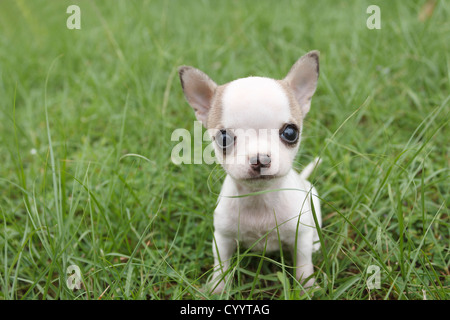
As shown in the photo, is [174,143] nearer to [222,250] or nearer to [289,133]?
[222,250]

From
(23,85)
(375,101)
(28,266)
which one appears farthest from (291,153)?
(23,85)

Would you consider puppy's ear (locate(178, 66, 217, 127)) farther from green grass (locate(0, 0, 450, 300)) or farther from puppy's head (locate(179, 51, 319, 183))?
green grass (locate(0, 0, 450, 300))

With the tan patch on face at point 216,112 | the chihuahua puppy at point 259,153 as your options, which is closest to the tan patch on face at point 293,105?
the chihuahua puppy at point 259,153

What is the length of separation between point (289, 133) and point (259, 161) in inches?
10.9

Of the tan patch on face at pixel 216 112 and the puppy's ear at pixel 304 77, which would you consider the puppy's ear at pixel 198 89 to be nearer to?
the tan patch on face at pixel 216 112

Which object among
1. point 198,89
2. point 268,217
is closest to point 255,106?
point 198,89

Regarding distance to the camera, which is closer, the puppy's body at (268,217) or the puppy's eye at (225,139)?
the puppy's eye at (225,139)

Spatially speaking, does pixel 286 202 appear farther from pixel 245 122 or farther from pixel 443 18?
pixel 443 18

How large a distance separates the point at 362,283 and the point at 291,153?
0.93 m

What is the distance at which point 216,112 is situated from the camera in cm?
203

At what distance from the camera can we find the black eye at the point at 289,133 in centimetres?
194

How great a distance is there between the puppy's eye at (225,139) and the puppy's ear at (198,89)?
281 millimetres

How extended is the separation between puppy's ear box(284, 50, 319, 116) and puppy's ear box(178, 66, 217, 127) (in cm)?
44

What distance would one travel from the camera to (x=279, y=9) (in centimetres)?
538
